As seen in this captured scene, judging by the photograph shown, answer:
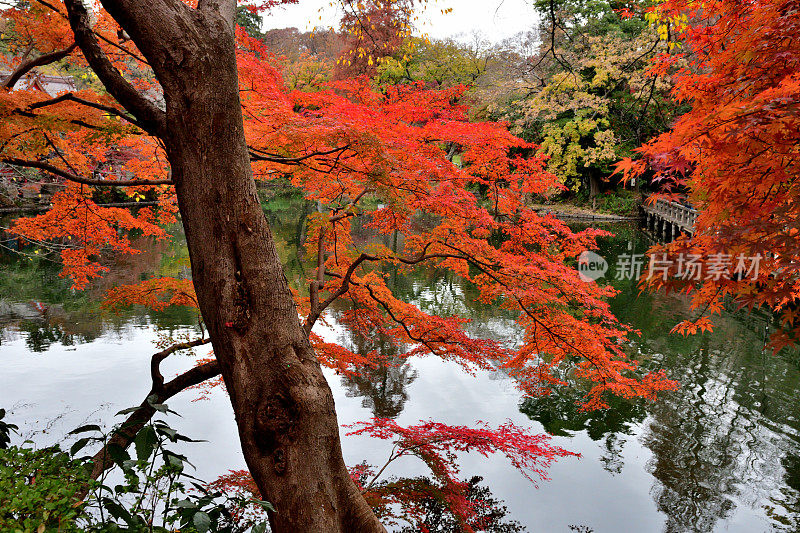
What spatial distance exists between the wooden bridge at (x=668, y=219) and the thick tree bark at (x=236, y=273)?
15.7m

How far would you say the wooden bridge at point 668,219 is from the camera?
16.2 metres

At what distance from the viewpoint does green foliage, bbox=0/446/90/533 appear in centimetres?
147

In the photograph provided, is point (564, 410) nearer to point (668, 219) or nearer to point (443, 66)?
point (668, 219)

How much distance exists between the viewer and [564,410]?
23.8 feet

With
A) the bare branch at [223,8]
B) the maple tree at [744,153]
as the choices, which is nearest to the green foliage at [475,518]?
the maple tree at [744,153]

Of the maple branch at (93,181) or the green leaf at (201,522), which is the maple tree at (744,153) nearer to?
the green leaf at (201,522)

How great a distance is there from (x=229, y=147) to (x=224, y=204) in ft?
0.82

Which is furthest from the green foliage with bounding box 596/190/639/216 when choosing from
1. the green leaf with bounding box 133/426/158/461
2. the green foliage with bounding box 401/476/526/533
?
the green leaf with bounding box 133/426/158/461

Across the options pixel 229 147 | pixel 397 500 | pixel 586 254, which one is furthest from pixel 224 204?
pixel 586 254

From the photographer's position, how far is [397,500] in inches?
180

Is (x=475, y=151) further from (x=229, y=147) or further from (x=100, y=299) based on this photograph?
(x=100, y=299)

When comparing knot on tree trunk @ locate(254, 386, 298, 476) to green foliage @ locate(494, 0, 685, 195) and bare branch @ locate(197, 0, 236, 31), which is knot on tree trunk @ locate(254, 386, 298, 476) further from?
green foliage @ locate(494, 0, 685, 195)

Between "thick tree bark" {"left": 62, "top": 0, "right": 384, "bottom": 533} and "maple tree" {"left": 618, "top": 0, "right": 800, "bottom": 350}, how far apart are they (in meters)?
2.32

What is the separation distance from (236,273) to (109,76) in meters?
1.03
